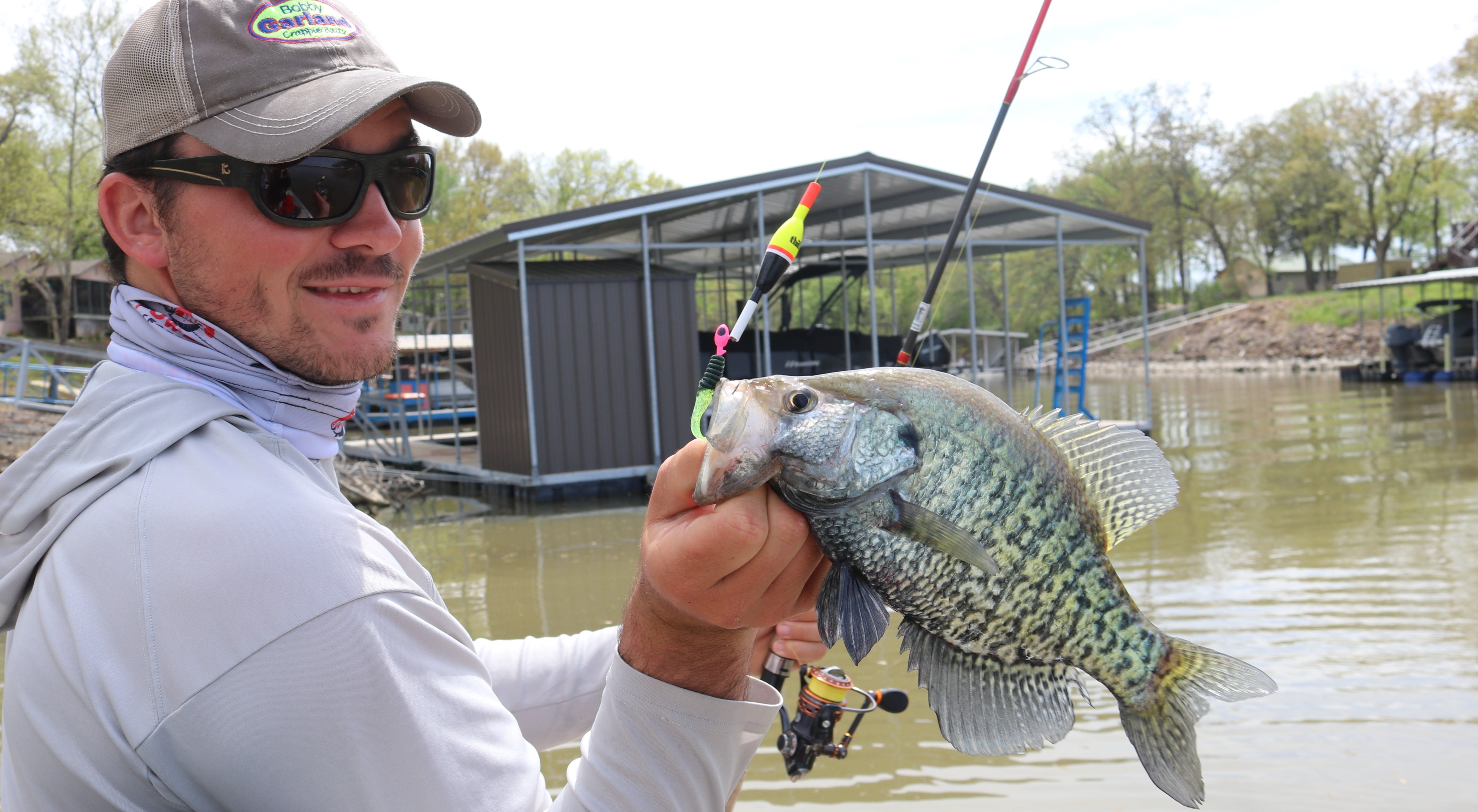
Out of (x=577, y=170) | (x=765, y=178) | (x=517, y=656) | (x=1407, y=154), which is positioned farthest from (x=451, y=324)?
(x=1407, y=154)

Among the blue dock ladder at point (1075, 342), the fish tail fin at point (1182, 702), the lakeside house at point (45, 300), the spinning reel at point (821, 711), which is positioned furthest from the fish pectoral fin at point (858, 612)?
the lakeside house at point (45, 300)

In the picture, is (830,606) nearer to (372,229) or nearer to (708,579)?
(708,579)

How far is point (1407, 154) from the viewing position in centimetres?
5634

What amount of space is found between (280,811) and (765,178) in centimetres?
1369

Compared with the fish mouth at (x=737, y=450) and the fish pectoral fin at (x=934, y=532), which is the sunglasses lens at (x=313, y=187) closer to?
the fish mouth at (x=737, y=450)

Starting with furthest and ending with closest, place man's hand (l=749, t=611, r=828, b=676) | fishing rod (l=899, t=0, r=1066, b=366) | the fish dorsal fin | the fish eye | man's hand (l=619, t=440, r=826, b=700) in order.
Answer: fishing rod (l=899, t=0, r=1066, b=366), man's hand (l=749, t=611, r=828, b=676), the fish dorsal fin, the fish eye, man's hand (l=619, t=440, r=826, b=700)

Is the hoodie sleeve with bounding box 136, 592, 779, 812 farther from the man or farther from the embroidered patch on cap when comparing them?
the embroidered patch on cap

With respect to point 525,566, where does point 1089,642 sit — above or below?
above

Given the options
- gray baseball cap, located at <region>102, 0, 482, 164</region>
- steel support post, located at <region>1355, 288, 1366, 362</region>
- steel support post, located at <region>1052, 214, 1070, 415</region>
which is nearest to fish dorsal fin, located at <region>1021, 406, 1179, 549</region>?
gray baseball cap, located at <region>102, 0, 482, 164</region>

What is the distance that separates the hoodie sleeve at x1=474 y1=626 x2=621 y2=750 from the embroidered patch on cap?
4.16 feet

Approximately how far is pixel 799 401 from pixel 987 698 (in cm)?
62

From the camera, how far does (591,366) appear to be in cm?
1453

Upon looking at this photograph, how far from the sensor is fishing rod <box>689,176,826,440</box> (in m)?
1.72

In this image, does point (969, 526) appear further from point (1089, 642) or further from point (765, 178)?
point (765, 178)
